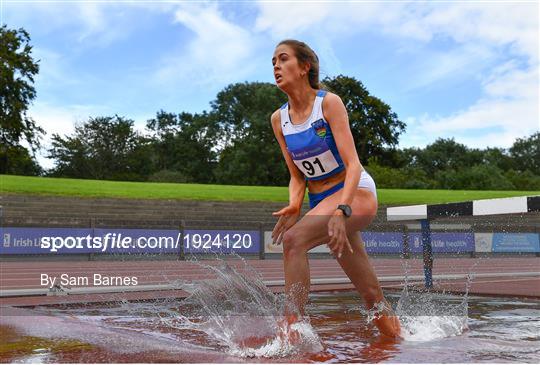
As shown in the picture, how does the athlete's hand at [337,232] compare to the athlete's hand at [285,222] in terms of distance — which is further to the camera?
the athlete's hand at [285,222]

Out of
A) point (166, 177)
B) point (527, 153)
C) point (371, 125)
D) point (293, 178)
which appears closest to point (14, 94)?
point (166, 177)

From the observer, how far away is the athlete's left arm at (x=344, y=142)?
11.3ft

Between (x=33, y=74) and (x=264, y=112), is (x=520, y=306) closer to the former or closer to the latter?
(x=33, y=74)

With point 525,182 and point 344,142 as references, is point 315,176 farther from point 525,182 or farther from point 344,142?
point 525,182

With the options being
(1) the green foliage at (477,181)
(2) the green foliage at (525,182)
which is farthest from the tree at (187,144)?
(2) the green foliage at (525,182)

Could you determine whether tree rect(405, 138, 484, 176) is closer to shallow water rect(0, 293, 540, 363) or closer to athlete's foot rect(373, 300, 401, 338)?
shallow water rect(0, 293, 540, 363)

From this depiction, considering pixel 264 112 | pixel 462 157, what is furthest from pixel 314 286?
pixel 462 157

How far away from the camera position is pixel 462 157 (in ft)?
274

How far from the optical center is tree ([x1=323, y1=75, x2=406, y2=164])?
2244 inches

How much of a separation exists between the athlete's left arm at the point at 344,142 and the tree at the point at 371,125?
52039 millimetres

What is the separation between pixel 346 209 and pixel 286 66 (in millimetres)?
971

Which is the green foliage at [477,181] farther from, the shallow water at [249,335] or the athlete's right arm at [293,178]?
the athlete's right arm at [293,178]

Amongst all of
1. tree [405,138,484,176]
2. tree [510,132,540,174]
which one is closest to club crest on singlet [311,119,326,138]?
tree [405,138,484,176]

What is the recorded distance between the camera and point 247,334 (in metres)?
3.91
